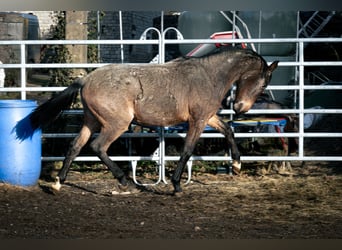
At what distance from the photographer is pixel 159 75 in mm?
7355

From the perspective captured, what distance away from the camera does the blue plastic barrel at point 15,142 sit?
24.9 ft

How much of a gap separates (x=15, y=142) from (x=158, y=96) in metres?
1.93

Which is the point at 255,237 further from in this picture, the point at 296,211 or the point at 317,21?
the point at 317,21

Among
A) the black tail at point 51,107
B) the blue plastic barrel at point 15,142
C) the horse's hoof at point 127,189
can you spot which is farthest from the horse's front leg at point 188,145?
the blue plastic barrel at point 15,142

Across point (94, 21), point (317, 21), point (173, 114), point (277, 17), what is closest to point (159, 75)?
point (173, 114)

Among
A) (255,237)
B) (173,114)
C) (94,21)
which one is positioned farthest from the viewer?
(94,21)

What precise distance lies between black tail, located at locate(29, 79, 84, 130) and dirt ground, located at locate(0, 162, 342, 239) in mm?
892

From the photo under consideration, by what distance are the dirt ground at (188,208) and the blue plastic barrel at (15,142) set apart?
0.60 feet

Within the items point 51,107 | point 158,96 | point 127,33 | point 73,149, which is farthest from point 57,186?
point 127,33

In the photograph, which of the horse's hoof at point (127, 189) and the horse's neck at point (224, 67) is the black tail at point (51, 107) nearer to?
the horse's hoof at point (127, 189)

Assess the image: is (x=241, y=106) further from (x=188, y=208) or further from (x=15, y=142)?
(x=15, y=142)

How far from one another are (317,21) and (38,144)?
30.9 feet

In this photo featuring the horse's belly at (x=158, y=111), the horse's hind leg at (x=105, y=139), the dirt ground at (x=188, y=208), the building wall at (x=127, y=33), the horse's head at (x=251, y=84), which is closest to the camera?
the dirt ground at (x=188, y=208)

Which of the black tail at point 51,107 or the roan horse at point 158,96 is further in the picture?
the black tail at point 51,107
